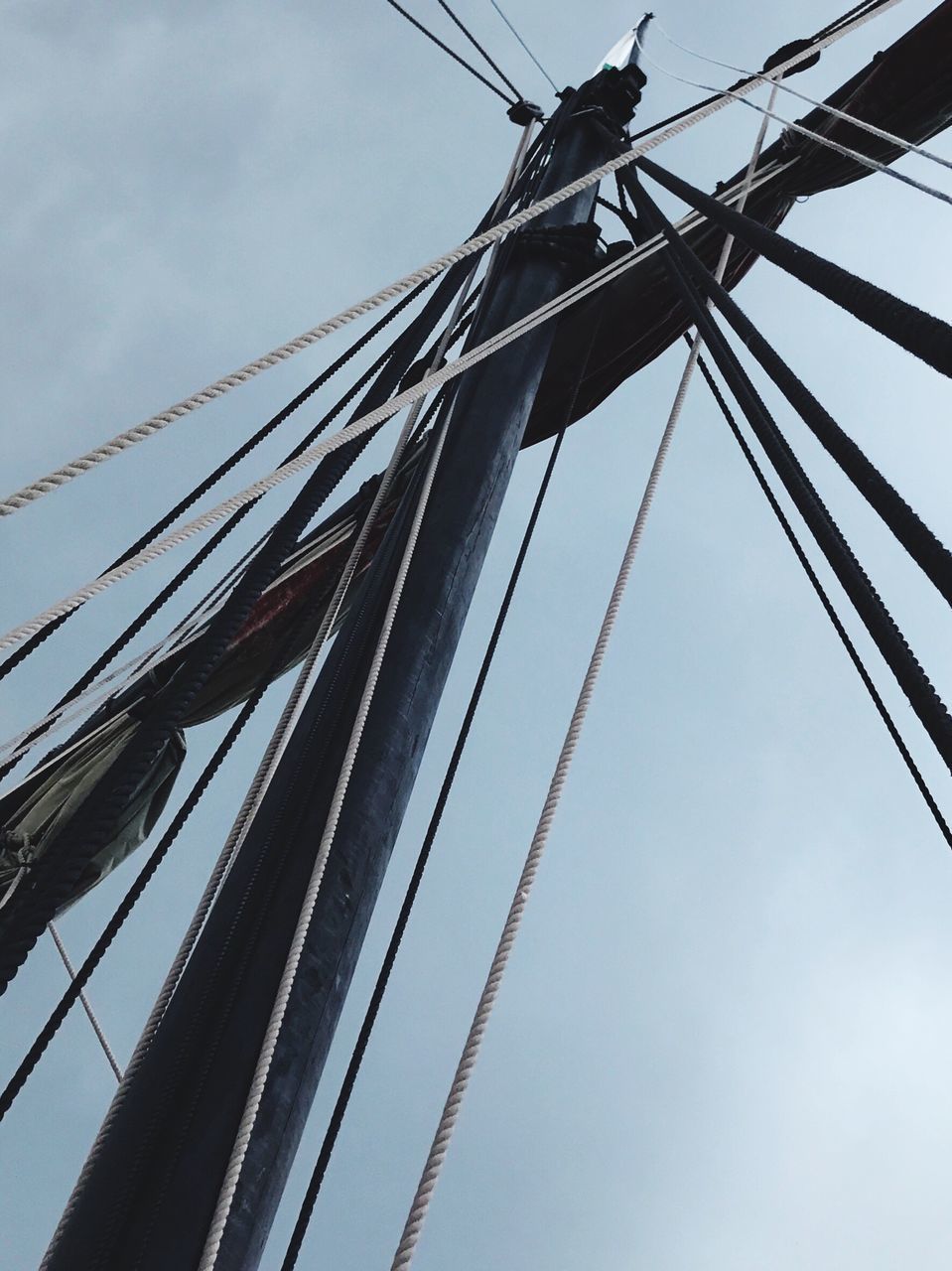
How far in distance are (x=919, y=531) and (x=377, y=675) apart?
1.51m

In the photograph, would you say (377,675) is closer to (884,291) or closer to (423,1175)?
(423,1175)

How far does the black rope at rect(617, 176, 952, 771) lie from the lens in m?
2.36

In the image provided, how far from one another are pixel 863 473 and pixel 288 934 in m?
1.51

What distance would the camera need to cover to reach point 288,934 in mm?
2840

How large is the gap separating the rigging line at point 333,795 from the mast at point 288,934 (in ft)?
0.10

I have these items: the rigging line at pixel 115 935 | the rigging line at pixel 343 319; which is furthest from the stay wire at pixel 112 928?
the rigging line at pixel 343 319

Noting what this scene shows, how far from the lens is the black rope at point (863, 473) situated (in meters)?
2.19

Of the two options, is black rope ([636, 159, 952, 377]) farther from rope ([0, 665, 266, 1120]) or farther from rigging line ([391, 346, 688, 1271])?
rope ([0, 665, 266, 1120])

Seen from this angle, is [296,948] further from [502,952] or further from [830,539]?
[830,539]

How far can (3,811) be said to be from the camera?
599 cm

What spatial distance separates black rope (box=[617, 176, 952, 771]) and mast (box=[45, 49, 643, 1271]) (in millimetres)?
775

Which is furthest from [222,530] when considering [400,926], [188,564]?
[400,926]

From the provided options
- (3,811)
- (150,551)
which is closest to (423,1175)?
(150,551)

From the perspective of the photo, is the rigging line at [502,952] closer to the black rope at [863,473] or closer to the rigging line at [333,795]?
the rigging line at [333,795]
